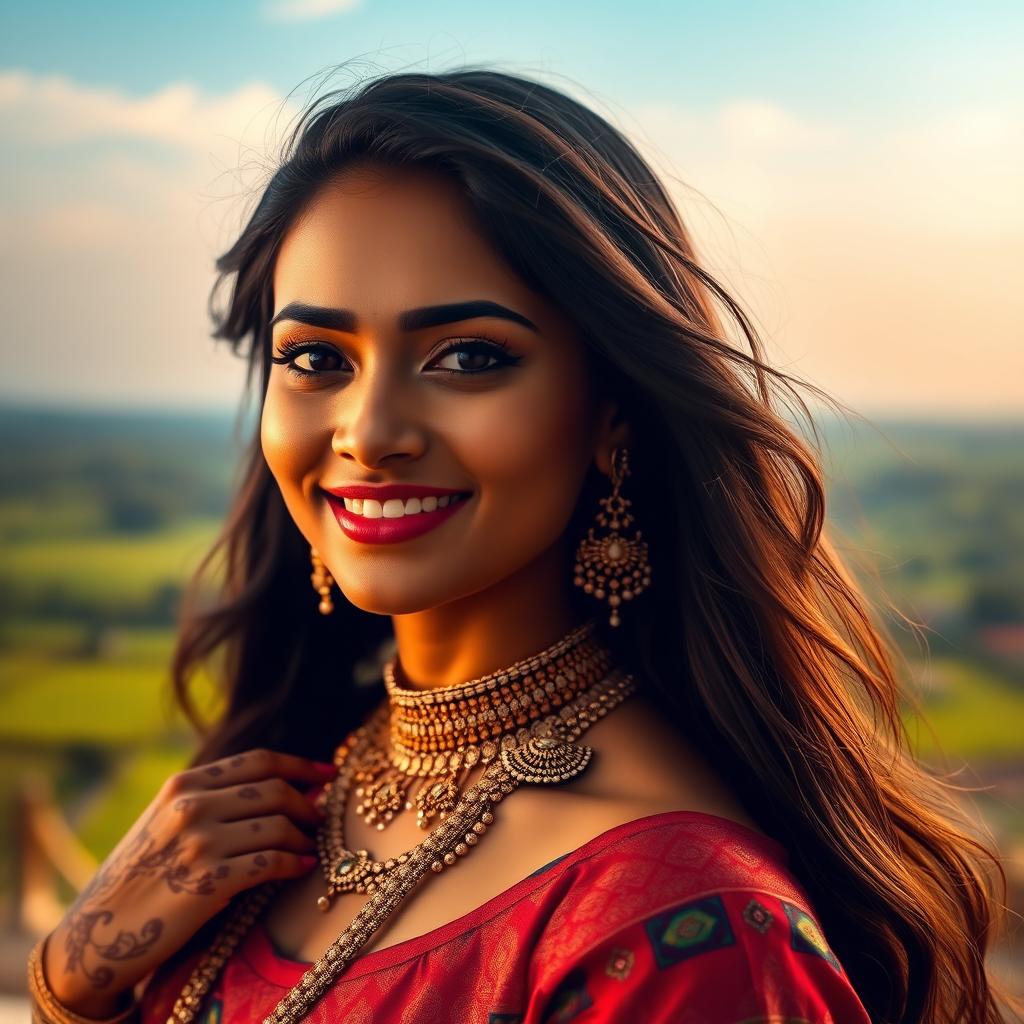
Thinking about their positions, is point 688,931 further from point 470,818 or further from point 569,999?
point 470,818

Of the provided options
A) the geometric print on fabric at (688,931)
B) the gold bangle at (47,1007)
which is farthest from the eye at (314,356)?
the gold bangle at (47,1007)

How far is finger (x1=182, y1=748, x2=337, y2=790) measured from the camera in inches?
55.2

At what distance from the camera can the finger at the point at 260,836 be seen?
134cm

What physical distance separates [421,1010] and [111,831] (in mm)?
2754

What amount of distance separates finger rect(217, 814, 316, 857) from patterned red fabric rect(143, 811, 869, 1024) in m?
0.23

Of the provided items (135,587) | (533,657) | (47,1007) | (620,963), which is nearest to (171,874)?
(47,1007)

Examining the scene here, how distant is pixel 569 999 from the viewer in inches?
39.0

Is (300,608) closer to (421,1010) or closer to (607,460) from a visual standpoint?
(607,460)

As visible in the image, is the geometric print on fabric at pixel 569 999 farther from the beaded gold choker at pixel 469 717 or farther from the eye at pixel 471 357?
the eye at pixel 471 357

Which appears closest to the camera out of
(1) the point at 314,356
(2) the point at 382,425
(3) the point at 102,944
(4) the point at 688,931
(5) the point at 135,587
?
(4) the point at 688,931

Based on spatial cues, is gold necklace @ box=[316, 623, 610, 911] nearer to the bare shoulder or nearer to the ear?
the bare shoulder

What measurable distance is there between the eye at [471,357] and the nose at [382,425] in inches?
1.9

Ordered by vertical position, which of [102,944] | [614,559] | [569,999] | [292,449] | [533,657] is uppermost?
[292,449]

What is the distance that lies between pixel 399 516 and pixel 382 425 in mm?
102
